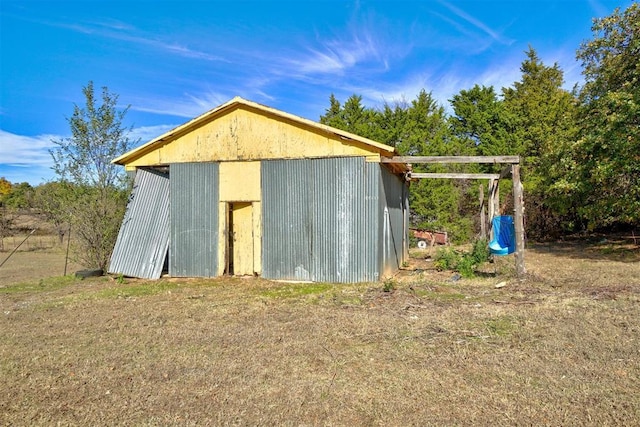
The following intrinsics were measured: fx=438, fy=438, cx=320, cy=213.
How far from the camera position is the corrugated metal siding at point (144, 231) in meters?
11.4

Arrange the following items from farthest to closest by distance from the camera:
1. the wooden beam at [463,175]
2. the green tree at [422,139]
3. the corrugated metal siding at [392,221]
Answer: the green tree at [422,139] → the wooden beam at [463,175] → the corrugated metal siding at [392,221]

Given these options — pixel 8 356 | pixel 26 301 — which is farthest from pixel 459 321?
pixel 26 301

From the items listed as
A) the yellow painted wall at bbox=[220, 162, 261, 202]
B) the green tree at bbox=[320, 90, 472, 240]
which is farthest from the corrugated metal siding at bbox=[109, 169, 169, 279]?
the green tree at bbox=[320, 90, 472, 240]

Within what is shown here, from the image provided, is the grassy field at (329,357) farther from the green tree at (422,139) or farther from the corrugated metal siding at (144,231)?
the green tree at (422,139)

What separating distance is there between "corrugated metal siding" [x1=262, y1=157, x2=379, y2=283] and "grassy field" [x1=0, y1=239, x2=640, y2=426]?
1320 millimetres

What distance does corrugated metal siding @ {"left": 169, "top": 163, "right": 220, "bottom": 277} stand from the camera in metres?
11.1

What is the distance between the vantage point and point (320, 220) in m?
10.3

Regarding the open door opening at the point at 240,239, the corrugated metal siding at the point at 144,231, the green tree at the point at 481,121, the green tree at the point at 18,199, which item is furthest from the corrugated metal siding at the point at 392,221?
the green tree at the point at 18,199

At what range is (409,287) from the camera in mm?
8945

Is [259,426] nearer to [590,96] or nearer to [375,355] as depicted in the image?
[375,355]

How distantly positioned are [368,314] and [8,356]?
4639 millimetres

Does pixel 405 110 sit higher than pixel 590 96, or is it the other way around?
pixel 405 110

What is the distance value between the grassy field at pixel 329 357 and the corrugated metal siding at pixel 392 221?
2209 millimetres

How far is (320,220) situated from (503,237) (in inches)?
169
